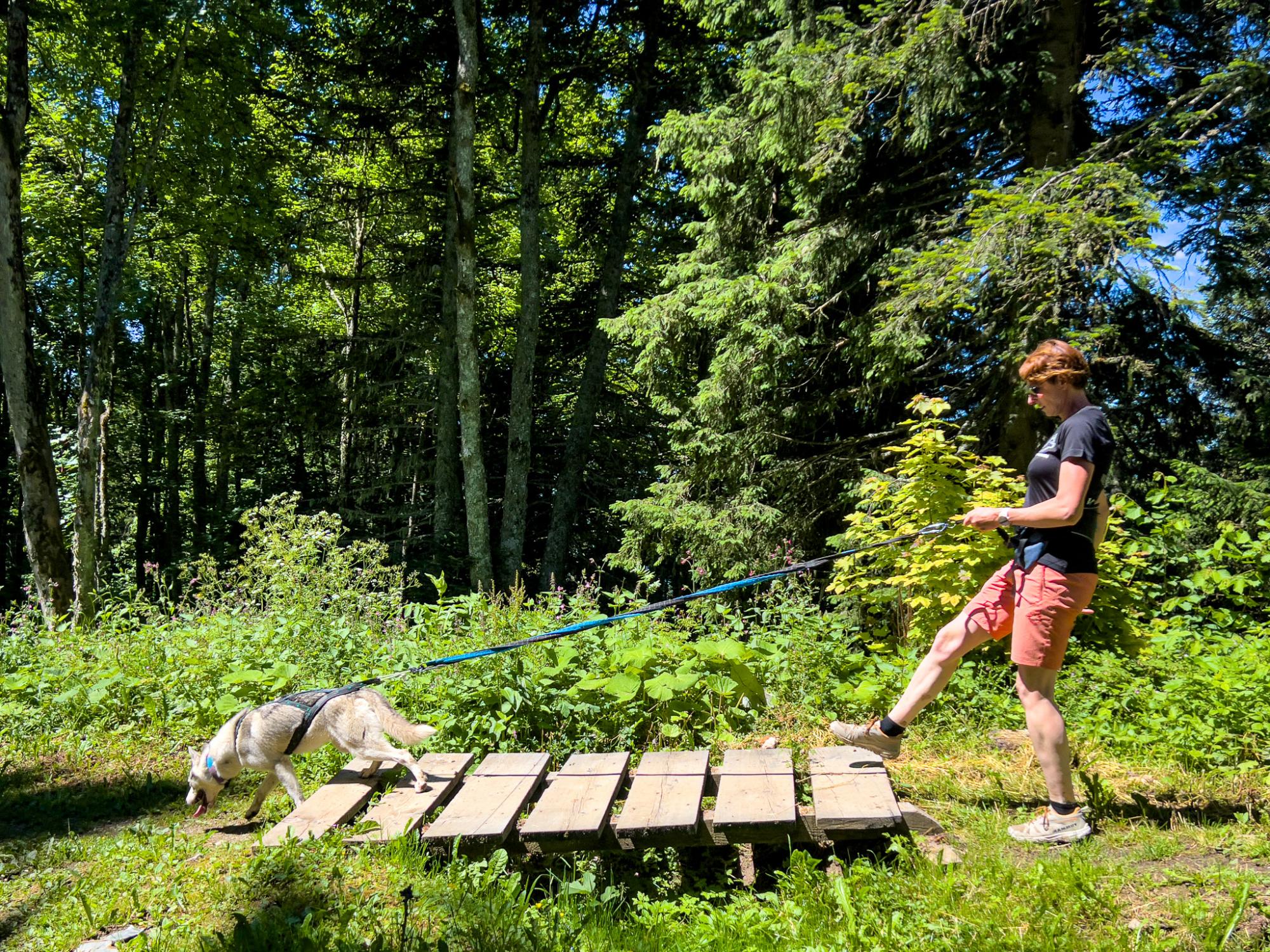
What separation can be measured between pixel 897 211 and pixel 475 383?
704 centimetres

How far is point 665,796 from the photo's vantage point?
11.6 ft

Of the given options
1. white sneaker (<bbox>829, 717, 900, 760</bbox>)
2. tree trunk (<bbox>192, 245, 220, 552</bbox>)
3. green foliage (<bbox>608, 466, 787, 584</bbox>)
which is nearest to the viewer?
white sneaker (<bbox>829, 717, 900, 760</bbox>)

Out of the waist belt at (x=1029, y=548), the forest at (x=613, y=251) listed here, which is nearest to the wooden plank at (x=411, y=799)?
the waist belt at (x=1029, y=548)

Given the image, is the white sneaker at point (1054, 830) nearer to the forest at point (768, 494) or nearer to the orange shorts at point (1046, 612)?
the forest at point (768, 494)

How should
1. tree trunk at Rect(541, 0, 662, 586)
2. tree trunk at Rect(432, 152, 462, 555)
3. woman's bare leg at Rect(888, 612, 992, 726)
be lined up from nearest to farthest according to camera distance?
woman's bare leg at Rect(888, 612, 992, 726) < tree trunk at Rect(541, 0, 662, 586) < tree trunk at Rect(432, 152, 462, 555)

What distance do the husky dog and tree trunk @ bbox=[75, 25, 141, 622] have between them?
784 cm

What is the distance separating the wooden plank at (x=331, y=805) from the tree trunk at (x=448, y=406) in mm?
11101

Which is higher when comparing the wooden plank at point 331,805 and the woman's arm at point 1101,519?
the woman's arm at point 1101,519

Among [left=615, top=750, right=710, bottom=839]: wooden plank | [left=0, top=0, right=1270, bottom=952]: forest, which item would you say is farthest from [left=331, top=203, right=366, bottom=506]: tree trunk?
[left=615, top=750, right=710, bottom=839]: wooden plank

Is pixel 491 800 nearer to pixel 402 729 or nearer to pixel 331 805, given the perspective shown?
pixel 402 729

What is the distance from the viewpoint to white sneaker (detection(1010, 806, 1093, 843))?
3.16 m

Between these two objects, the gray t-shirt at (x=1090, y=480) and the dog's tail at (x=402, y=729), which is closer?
the gray t-shirt at (x=1090, y=480)

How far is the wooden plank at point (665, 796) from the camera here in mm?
3217

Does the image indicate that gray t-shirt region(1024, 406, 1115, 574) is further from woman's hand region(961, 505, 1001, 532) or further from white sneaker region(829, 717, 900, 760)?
white sneaker region(829, 717, 900, 760)
